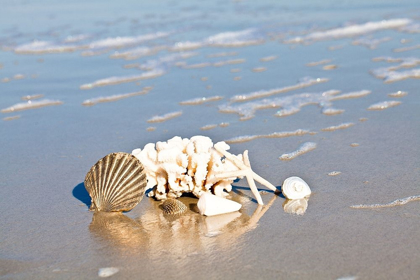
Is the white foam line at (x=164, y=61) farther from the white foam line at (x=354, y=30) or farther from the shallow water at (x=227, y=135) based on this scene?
the white foam line at (x=354, y=30)

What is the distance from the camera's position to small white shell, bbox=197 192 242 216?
3.81 metres

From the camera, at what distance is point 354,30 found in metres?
10.5

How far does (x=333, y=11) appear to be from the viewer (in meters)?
13.0

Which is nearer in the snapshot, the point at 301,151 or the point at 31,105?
the point at 301,151

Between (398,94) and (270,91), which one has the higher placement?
(270,91)

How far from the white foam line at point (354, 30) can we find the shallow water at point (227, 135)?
60 mm

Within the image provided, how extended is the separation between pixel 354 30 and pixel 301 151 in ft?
20.5

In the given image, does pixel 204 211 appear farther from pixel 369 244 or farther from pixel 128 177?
pixel 369 244

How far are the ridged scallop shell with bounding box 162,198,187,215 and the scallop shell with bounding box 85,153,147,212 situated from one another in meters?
0.19

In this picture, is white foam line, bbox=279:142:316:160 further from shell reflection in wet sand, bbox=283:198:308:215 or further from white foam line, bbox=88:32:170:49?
white foam line, bbox=88:32:170:49

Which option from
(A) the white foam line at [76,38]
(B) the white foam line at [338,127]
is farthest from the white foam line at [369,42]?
(A) the white foam line at [76,38]

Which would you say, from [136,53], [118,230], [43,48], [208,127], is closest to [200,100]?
[208,127]

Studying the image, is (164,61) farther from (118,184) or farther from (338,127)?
(118,184)

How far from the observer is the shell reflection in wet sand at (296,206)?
3.83m
